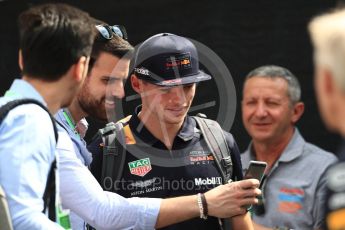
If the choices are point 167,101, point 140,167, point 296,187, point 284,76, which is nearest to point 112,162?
point 140,167

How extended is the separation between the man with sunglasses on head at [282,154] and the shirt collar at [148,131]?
2.57ft

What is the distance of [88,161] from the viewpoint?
3.00 m

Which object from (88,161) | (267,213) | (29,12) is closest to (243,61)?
(267,213)

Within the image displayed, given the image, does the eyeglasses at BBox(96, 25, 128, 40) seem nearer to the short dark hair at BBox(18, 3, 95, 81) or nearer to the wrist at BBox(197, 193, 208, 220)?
the wrist at BBox(197, 193, 208, 220)

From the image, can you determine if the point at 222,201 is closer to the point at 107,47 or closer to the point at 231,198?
the point at 231,198

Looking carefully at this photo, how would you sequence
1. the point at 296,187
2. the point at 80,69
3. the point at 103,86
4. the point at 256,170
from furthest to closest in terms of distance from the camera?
the point at 296,187 < the point at 103,86 < the point at 256,170 < the point at 80,69

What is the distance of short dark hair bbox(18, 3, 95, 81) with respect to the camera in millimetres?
2248

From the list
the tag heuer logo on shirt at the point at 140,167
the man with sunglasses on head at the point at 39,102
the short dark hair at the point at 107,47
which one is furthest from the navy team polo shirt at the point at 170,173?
the man with sunglasses on head at the point at 39,102

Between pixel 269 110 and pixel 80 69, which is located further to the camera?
pixel 269 110

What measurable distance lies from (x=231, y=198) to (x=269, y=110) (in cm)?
142

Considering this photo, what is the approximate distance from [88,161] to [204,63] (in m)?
1.77

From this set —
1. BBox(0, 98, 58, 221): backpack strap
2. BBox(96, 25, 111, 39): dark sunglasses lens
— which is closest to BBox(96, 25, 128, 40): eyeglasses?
BBox(96, 25, 111, 39): dark sunglasses lens

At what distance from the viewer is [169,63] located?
10.3ft

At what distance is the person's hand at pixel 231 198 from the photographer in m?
2.78
